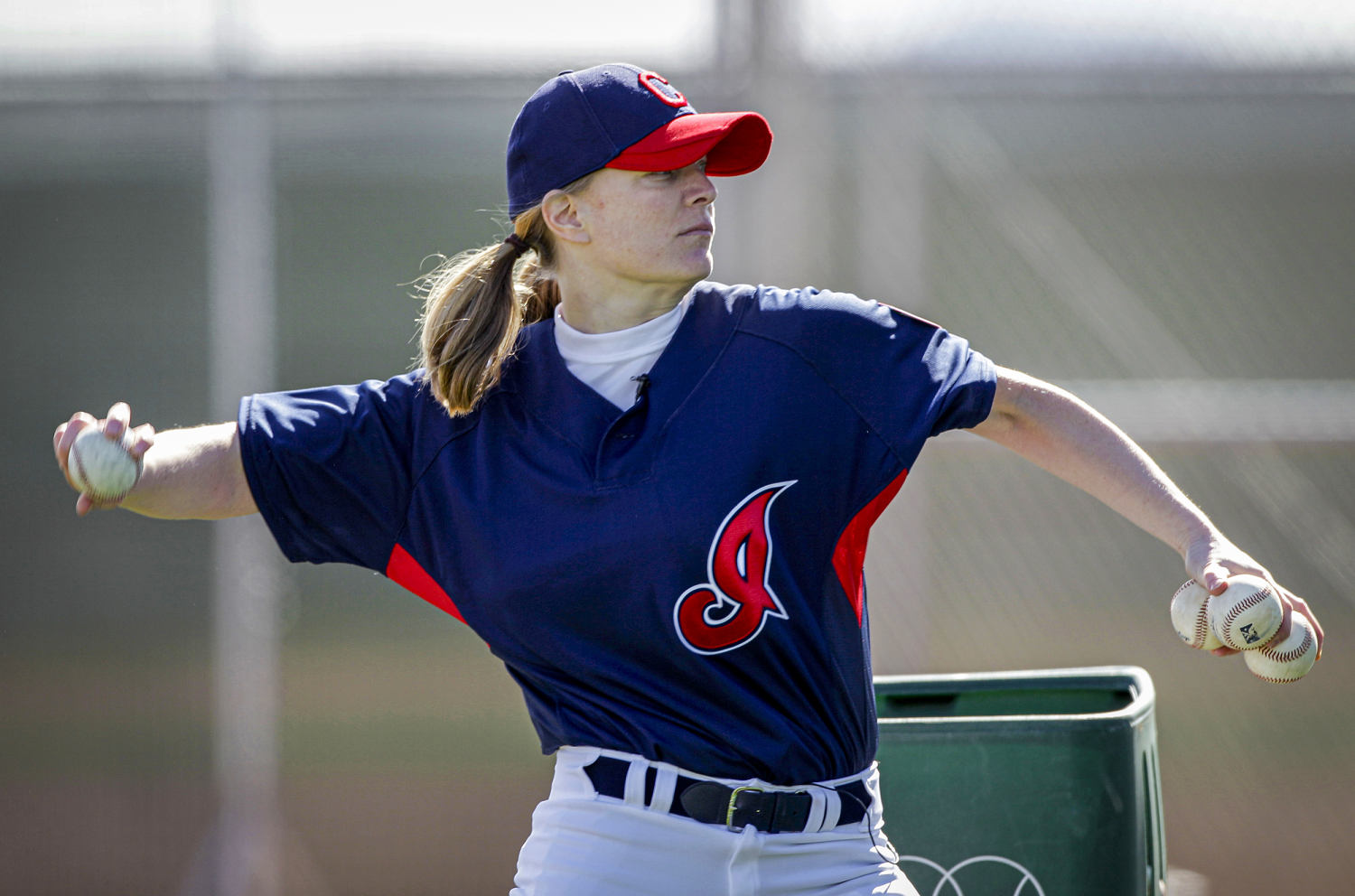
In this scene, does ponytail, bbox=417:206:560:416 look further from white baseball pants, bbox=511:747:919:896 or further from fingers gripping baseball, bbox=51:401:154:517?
white baseball pants, bbox=511:747:919:896

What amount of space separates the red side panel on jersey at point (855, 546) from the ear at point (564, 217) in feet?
2.07

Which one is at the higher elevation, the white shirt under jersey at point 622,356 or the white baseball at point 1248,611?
the white shirt under jersey at point 622,356

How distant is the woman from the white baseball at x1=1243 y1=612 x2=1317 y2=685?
6cm

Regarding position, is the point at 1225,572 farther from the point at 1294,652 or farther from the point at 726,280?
the point at 726,280

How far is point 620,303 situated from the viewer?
6.82 ft

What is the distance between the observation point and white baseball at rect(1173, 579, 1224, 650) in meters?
1.81

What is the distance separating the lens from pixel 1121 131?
5.10 m

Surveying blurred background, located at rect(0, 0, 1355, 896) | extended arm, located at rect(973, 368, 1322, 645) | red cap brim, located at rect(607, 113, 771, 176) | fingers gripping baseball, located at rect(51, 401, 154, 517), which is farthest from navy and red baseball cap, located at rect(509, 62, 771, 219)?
blurred background, located at rect(0, 0, 1355, 896)

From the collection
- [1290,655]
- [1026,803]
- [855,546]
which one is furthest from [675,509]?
[1026,803]

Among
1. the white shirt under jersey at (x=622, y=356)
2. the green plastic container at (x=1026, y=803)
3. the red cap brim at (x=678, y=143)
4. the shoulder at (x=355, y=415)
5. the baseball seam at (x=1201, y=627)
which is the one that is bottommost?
the green plastic container at (x=1026, y=803)

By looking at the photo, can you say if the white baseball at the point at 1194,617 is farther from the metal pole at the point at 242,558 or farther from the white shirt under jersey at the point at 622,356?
the metal pole at the point at 242,558

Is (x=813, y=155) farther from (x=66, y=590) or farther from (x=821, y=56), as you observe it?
(x=66, y=590)

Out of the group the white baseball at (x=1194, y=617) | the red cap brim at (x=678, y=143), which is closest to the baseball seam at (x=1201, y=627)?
the white baseball at (x=1194, y=617)

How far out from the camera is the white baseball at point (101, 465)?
172cm
